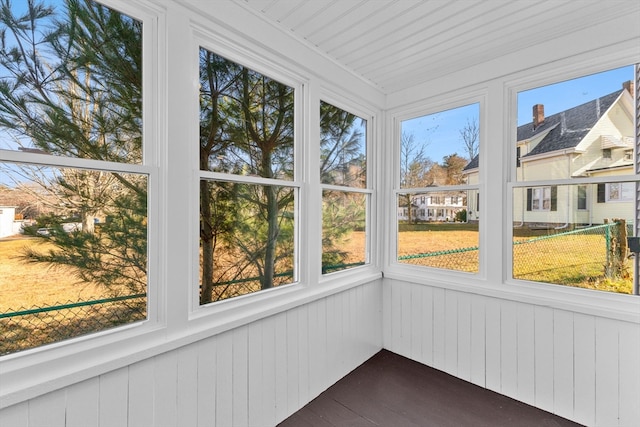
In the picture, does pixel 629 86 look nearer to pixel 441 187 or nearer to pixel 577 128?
pixel 577 128

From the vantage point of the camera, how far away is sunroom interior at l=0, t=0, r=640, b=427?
135 cm

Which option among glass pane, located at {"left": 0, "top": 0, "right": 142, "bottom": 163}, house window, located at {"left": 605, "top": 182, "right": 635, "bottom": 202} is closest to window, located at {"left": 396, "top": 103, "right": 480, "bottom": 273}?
house window, located at {"left": 605, "top": 182, "right": 635, "bottom": 202}

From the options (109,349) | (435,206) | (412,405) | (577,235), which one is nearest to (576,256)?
(577,235)

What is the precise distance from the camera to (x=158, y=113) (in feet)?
4.55

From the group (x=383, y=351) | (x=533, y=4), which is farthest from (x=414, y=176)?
(x=383, y=351)

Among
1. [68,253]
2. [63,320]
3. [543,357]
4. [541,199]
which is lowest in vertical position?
[543,357]

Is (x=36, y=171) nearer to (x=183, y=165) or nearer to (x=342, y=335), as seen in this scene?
(x=183, y=165)

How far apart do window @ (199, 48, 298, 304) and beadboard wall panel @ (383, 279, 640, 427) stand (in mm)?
1350

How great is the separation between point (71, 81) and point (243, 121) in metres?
0.78

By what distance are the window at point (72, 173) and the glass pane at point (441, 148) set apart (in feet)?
7.10

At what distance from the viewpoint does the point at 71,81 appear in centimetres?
119

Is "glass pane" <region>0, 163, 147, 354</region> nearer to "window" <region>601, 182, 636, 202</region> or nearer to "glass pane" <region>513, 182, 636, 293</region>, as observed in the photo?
"glass pane" <region>513, 182, 636, 293</region>

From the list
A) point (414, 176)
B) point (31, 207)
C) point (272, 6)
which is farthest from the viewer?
point (414, 176)

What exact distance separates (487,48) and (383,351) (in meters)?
2.60
